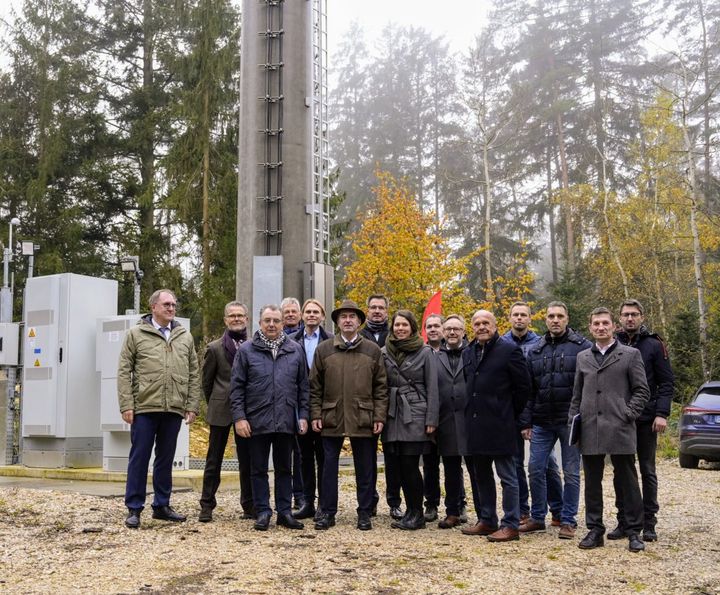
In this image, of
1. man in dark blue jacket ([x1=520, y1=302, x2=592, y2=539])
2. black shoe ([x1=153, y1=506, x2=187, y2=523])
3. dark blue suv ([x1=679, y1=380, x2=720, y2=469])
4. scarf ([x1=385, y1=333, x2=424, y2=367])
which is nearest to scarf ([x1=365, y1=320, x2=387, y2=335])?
scarf ([x1=385, y1=333, x2=424, y2=367])

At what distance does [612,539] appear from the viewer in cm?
720

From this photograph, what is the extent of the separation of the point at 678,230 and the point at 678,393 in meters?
10.6

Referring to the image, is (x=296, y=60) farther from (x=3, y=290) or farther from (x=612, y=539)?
(x=3, y=290)

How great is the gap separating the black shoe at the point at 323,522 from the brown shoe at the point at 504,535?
1.43 metres

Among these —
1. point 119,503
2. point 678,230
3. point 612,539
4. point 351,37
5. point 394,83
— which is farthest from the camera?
point 351,37

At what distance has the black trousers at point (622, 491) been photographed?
22.5 feet

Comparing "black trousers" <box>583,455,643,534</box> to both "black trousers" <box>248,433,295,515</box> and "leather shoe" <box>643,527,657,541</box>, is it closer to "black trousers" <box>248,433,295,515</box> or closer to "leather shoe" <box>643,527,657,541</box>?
"leather shoe" <box>643,527,657,541</box>

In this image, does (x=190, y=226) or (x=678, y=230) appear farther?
(x=678, y=230)

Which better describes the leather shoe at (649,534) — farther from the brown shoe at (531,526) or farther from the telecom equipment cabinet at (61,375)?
the telecom equipment cabinet at (61,375)

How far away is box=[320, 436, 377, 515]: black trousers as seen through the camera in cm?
761

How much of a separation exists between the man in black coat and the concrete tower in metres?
6.08

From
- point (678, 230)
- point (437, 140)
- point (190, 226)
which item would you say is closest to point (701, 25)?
point (678, 230)

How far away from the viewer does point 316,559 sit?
20.3 ft

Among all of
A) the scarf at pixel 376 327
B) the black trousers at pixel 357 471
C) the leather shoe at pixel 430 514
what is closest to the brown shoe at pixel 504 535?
the leather shoe at pixel 430 514
